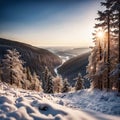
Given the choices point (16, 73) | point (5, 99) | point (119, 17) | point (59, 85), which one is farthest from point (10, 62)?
point (5, 99)

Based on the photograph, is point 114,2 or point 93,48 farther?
point 93,48

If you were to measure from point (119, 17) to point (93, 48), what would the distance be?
16648 mm

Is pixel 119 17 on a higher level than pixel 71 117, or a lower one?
higher

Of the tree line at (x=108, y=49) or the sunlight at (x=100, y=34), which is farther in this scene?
the sunlight at (x=100, y=34)

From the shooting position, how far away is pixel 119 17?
23.7 m

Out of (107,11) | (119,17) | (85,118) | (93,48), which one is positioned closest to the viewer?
(85,118)

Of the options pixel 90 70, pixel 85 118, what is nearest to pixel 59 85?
pixel 90 70

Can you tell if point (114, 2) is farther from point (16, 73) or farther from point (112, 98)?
point (16, 73)

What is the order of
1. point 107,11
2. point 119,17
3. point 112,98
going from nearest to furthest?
1. point 112,98
2. point 119,17
3. point 107,11

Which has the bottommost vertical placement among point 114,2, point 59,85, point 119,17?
point 59,85

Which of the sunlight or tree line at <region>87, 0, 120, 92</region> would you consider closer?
tree line at <region>87, 0, 120, 92</region>

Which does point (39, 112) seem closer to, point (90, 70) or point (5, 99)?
point (5, 99)

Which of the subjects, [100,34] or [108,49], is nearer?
[108,49]

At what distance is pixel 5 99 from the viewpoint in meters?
11.6
